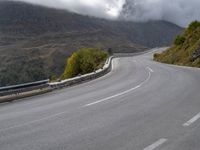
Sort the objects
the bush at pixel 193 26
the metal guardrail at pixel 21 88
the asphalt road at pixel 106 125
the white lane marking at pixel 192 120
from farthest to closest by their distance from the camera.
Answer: the bush at pixel 193 26 < the metal guardrail at pixel 21 88 < the white lane marking at pixel 192 120 < the asphalt road at pixel 106 125

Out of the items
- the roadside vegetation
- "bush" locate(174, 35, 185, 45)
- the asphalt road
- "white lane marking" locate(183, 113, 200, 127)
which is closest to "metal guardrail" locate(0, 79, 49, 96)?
the asphalt road

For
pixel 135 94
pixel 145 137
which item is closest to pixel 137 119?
pixel 145 137

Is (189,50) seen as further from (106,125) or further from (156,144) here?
(156,144)

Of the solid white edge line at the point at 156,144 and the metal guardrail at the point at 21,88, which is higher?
the solid white edge line at the point at 156,144

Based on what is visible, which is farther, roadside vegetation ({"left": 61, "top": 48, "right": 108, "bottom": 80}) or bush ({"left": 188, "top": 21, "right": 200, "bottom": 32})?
roadside vegetation ({"left": 61, "top": 48, "right": 108, "bottom": 80})

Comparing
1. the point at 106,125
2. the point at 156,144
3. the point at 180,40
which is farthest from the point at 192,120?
the point at 180,40

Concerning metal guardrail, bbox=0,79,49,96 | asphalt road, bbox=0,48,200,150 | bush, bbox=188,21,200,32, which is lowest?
metal guardrail, bbox=0,79,49,96

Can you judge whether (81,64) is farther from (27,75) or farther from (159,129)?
(27,75)

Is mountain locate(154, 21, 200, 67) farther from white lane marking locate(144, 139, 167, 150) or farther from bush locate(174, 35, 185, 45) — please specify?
white lane marking locate(144, 139, 167, 150)

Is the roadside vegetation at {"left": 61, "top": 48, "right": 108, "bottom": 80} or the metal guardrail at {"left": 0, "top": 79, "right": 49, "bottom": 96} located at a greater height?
the metal guardrail at {"left": 0, "top": 79, "right": 49, "bottom": 96}

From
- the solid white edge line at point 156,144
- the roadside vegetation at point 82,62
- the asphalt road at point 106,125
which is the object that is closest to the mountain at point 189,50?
the roadside vegetation at point 82,62

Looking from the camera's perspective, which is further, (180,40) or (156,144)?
(180,40)

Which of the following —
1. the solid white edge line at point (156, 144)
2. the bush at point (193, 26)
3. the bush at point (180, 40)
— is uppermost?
the bush at point (193, 26)

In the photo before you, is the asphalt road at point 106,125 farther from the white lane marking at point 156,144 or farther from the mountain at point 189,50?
the mountain at point 189,50
